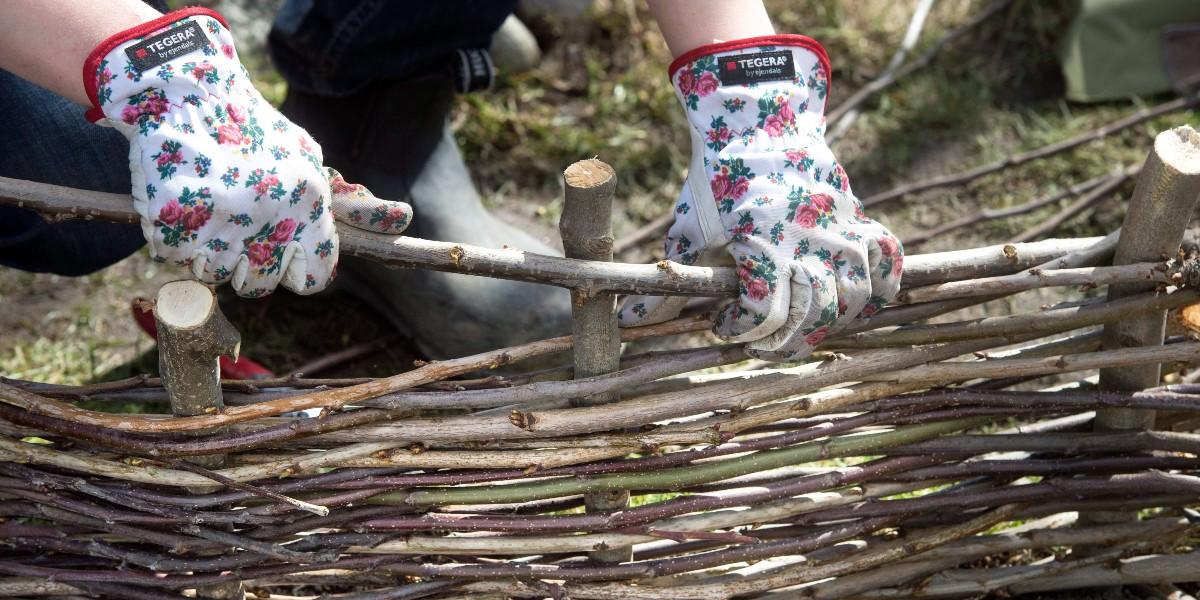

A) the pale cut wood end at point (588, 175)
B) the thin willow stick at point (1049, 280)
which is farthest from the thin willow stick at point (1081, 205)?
the pale cut wood end at point (588, 175)

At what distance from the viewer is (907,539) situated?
1448 mm

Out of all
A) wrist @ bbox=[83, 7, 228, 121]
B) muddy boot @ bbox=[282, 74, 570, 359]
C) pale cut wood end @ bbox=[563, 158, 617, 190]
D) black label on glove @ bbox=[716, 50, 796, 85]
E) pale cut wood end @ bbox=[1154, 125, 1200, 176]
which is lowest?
muddy boot @ bbox=[282, 74, 570, 359]

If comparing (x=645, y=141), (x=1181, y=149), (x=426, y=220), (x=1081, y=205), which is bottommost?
(x=426, y=220)

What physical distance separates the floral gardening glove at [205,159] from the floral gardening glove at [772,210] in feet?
1.20

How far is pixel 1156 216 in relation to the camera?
4.29 ft

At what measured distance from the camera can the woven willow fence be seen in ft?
4.00

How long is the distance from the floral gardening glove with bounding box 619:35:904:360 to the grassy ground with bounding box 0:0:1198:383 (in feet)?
2.97

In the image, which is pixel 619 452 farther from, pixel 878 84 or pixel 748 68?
pixel 878 84

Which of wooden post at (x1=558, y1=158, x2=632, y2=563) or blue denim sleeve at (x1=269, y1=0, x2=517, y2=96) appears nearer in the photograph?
wooden post at (x1=558, y1=158, x2=632, y2=563)

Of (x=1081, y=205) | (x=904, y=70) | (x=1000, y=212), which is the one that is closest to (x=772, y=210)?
(x=1000, y=212)

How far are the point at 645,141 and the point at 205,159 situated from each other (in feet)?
4.93

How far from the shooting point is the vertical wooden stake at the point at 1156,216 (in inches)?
50.6

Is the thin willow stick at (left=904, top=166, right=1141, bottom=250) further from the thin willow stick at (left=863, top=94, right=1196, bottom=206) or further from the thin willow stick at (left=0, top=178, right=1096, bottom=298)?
the thin willow stick at (left=0, top=178, right=1096, bottom=298)

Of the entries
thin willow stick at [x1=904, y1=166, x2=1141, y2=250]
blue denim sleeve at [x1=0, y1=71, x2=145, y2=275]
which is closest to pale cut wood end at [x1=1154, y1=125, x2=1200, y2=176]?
thin willow stick at [x1=904, y1=166, x2=1141, y2=250]
